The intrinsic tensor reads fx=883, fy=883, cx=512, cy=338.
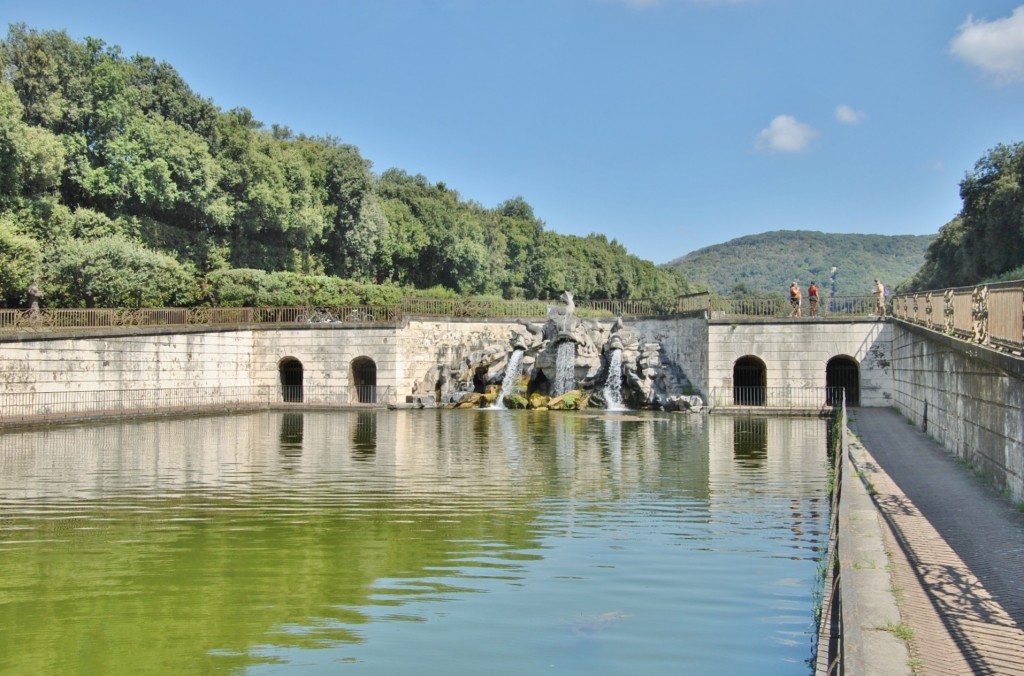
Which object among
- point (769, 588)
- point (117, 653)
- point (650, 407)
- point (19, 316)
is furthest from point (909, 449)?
point (19, 316)

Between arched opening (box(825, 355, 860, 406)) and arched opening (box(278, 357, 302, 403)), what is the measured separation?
73.7 ft

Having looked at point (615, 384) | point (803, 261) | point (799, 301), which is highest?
point (803, 261)

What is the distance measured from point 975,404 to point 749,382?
24.9m

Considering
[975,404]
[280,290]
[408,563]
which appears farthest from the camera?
[280,290]

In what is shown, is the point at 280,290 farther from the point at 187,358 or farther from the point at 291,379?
the point at 187,358

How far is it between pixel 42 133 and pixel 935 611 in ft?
121

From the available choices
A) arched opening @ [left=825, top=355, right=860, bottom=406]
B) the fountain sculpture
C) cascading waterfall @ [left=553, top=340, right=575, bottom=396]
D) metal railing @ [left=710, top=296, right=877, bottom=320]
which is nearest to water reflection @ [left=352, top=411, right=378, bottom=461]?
the fountain sculpture

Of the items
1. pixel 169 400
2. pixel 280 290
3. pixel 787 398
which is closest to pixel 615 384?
pixel 787 398

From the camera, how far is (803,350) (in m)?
32.8

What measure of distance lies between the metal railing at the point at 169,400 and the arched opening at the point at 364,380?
45mm

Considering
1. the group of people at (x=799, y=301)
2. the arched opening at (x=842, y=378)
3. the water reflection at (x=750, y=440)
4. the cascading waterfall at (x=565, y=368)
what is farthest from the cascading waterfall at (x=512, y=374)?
the arched opening at (x=842, y=378)

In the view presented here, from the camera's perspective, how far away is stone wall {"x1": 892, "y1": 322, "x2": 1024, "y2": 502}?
10.8 m

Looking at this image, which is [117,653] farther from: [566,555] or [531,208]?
[531,208]

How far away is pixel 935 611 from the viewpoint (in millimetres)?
6555
